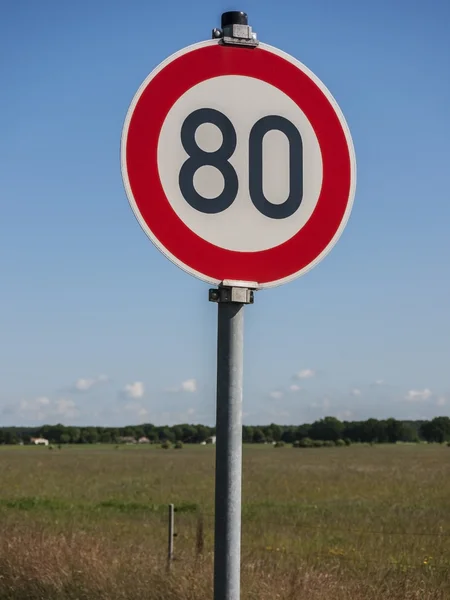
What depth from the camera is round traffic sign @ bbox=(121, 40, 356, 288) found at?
223 centimetres

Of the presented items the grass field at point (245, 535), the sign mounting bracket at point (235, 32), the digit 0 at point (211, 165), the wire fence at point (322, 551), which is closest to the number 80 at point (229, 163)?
the digit 0 at point (211, 165)

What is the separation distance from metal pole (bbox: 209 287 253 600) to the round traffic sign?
0.29ft

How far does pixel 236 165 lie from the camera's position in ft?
7.34

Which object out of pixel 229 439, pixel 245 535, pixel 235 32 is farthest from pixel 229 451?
pixel 245 535

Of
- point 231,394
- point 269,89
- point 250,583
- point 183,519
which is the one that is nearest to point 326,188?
point 269,89

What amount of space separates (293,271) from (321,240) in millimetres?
118

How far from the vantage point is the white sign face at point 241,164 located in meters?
2.23

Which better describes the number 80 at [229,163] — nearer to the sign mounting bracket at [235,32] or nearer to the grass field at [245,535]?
the sign mounting bracket at [235,32]

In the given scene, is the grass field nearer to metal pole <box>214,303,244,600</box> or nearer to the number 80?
metal pole <box>214,303,244,600</box>

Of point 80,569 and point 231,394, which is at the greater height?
point 231,394

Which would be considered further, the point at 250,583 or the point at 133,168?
the point at 250,583

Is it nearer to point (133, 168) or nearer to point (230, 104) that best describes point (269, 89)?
point (230, 104)

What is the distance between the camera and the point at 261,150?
2277 mm

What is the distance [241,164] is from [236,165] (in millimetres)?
15
